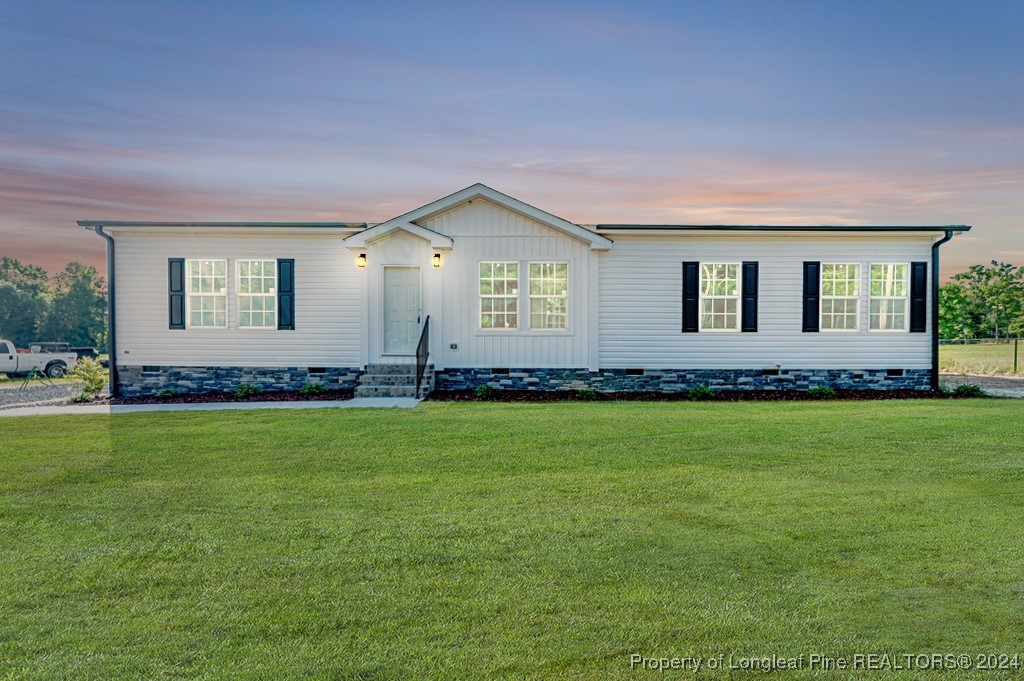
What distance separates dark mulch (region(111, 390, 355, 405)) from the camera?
14.9 meters

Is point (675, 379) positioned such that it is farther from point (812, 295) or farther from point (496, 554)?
point (496, 554)

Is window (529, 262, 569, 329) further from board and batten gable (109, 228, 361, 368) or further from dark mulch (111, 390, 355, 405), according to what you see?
dark mulch (111, 390, 355, 405)

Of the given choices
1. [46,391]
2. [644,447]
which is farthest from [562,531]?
[46,391]

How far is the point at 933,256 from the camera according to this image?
16203 millimetres

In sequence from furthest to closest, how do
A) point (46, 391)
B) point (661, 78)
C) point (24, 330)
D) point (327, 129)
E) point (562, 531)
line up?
1. point (24, 330)
2. point (46, 391)
3. point (327, 129)
4. point (661, 78)
5. point (562, 531)

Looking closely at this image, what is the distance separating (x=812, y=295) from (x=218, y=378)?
13.1m

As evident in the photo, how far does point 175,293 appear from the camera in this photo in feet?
Result: 53.4

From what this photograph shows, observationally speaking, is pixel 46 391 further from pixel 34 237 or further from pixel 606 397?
pixel 606 397

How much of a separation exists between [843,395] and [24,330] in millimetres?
46673

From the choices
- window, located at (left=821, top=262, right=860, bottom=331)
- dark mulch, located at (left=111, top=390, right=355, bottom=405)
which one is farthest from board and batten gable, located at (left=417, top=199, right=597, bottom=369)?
window, located at (left=821, top=262, right=860, bottom=331)

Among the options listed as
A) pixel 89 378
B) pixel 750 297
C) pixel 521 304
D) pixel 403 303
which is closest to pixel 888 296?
pixel 750 297

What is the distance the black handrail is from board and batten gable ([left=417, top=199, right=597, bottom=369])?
0.28 meters

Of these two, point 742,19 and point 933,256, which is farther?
point 933,256

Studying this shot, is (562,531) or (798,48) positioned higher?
(798,48)
